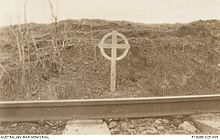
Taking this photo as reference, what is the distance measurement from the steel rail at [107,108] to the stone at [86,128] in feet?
0.13

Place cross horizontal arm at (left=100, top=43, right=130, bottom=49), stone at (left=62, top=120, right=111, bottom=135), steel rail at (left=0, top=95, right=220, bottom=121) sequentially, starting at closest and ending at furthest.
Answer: stone at (left=62, top=120, right=111, bottom=135)
steel rail at (left=0, top=95, right=220, bottom=121)
cross horizontal arm at (left=100, top=43, right=130, bottom=49)

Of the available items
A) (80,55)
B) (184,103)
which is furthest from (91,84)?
(184,103)

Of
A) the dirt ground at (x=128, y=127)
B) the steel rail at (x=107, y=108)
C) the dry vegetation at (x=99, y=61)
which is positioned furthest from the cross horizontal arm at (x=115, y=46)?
the dirt ground at (x=128, y=127)

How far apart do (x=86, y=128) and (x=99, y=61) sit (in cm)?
54

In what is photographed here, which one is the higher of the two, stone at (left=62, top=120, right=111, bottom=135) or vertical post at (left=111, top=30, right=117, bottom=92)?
vertical post at (left=111, top=30, right=117, bottom=92)

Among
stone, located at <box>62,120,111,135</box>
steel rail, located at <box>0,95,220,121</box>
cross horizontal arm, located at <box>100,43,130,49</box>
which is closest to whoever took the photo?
stone, located at <box>62,120,111,135</box>

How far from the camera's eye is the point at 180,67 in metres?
2.96

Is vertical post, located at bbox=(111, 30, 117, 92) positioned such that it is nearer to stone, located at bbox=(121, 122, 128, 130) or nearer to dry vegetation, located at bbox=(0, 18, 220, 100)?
dry vegetation, located at bbox=(0, 18, 220, 100)

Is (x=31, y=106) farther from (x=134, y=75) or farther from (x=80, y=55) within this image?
(x=134, y=75)

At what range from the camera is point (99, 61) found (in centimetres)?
290

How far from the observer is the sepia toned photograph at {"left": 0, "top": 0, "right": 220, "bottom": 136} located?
8.70 ft

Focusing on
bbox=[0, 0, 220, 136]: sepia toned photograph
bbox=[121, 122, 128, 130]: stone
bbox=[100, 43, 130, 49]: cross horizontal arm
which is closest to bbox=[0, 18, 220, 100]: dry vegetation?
bbox=[0, 0, 220, 136]: sepia toned photograph

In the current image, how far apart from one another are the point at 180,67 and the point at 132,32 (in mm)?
443

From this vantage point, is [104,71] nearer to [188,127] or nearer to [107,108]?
[107,108]
